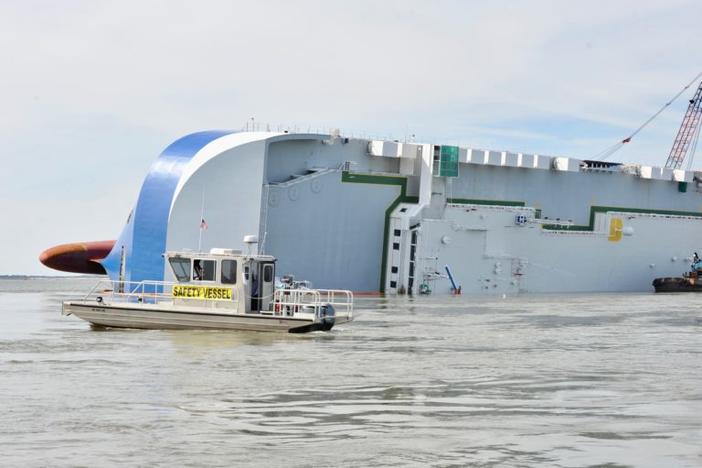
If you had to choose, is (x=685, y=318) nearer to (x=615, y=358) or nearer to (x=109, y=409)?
(x=615, y=358)

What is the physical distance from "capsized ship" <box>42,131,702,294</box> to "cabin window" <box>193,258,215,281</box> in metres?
13.9

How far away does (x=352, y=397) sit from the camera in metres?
20.4

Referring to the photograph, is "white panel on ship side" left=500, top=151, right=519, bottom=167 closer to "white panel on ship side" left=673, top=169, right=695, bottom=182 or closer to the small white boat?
"white panel on ship side" left=673, top=169, right=695, bottom=182

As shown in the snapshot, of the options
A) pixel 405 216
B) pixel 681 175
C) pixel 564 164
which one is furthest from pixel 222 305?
pixel 681 175

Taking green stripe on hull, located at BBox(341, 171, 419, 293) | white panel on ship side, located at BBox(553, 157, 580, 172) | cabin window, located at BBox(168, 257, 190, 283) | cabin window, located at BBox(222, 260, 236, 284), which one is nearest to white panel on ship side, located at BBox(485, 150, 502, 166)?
white panel on ship side, located at BBox(553, 157, 580, 172)

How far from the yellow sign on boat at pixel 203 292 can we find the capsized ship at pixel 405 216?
44.6 ft

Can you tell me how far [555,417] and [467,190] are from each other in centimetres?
4660

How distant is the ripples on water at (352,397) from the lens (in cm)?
1536

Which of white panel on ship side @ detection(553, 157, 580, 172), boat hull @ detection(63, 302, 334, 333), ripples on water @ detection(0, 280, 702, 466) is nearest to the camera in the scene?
ripples on water @ detection(0, 280, 702, 466)

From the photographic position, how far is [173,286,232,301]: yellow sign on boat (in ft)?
109

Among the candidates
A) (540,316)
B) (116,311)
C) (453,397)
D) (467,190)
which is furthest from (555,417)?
(467,190)

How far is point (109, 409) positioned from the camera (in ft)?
61.7

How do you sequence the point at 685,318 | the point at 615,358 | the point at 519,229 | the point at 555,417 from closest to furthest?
the point at 555,417
the point at 615,358
the point at 685,318
the point at 519,229

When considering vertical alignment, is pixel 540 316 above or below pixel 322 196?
below
